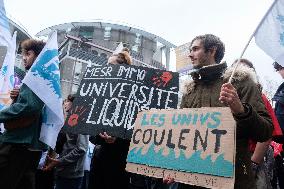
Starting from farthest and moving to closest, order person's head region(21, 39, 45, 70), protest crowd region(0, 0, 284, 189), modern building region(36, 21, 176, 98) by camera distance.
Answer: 1. modern building region(36, 21, 176, 98)
2. person's head region(21, 39, 45, 70)
3. protest crowd region(0, 0, 284, 189)

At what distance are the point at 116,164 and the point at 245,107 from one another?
5.78ft

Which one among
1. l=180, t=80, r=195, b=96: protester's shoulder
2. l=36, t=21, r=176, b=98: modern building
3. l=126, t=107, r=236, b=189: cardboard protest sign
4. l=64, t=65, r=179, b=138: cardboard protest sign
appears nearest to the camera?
l=126, t=107, r=236, b=189: cardboard protest sign

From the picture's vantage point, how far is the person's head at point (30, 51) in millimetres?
3979

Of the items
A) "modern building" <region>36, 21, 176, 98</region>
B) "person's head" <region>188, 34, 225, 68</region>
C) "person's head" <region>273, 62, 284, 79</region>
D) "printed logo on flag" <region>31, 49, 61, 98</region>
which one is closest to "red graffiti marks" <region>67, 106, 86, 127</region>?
"printed logo on flag" <region>31, 49, 61, 98</region>

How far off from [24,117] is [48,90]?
1.22 ft

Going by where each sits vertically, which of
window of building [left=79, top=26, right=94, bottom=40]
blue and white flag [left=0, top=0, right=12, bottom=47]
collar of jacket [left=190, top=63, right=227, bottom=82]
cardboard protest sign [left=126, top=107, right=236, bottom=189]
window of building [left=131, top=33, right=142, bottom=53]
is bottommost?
cardboard protest sign [left=126, top=107, right=236, bottom=189]

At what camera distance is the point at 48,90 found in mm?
3564

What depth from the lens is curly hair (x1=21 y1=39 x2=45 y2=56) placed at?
3.99 meters

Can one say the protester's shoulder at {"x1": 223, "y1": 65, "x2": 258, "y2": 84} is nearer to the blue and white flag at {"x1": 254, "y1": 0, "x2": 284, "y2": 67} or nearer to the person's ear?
the blue and white flag at {"x1": 254, "y1": 0, "x2": 284, "y2": 67}

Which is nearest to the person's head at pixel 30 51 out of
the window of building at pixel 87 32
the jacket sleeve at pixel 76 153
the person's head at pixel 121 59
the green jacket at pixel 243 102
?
the person's head at pixel 121 59

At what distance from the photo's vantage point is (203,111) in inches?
92.5

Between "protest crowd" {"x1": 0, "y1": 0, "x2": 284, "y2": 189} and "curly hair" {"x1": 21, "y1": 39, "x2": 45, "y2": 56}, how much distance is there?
0.04 ft

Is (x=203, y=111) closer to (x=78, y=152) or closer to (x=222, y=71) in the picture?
(x=222, y=71)

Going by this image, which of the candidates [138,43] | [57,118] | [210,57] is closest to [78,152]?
[57,118]
